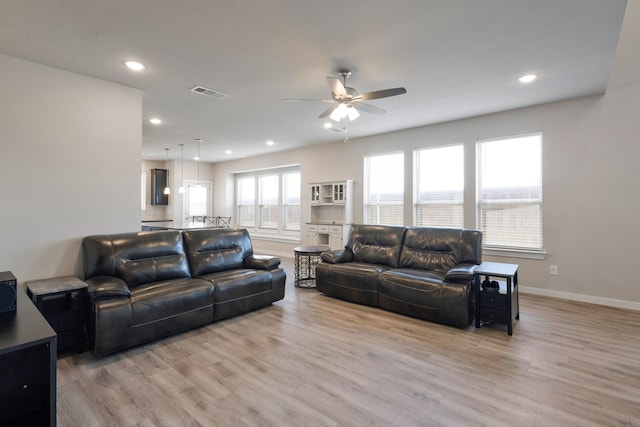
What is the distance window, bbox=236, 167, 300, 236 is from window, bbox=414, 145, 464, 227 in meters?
3.56

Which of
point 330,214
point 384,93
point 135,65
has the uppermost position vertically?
point 135,65

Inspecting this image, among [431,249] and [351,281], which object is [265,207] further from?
[431,249]

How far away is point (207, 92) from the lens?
13.5 feet

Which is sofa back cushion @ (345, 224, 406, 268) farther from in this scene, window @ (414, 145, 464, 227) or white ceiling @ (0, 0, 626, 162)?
white ceiling @ (0, 0, 626, 162)

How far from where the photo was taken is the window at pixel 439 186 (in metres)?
5.48

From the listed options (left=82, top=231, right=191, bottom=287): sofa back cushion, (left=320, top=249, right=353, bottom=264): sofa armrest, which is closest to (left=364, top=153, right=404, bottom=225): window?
(left=320, top=249, right=353, bottom=264): sofa armrest

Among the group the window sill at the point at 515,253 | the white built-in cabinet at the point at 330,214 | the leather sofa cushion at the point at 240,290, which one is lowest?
the leather sofa cushion at the point at 240,290

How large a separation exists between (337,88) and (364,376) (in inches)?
103

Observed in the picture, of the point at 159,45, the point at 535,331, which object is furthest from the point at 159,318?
the point at 535,331

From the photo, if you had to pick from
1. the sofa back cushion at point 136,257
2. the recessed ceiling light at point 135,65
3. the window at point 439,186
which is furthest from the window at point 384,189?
the recessed ceiling light at point 135,65

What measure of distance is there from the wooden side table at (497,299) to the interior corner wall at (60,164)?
428cm

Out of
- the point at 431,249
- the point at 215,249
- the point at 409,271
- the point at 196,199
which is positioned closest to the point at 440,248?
the point at 431,249

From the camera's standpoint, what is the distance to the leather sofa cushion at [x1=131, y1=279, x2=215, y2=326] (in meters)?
2.94

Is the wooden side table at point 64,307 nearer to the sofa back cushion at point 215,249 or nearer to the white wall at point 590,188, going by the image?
the sofa back cushion at point 215,249
